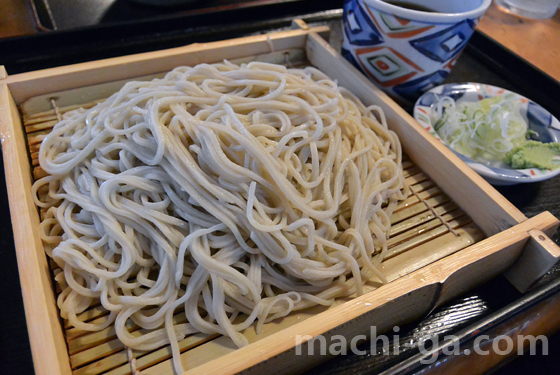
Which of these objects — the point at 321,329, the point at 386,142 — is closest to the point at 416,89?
the point at 386,142

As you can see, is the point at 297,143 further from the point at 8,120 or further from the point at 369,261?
the point at 8,120

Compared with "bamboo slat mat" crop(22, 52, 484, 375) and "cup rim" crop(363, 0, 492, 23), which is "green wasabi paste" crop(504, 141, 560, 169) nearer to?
"bamboo slat mat" crop(22, 52, 484, 375)

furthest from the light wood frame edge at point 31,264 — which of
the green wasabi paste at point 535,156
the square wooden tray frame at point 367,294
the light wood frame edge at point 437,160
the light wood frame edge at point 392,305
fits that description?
the green wasabi paste at point 535,156

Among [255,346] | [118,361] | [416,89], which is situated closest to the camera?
[255,346]

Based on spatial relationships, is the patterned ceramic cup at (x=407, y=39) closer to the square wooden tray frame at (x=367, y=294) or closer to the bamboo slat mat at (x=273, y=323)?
the square wooden tray frame at (x=367, y=294)

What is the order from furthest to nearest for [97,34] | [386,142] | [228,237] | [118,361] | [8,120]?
[97,34] < [386,142] < [8,120] < [228,237] < [118,361]

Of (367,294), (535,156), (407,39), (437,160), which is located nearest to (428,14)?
(407,39)
